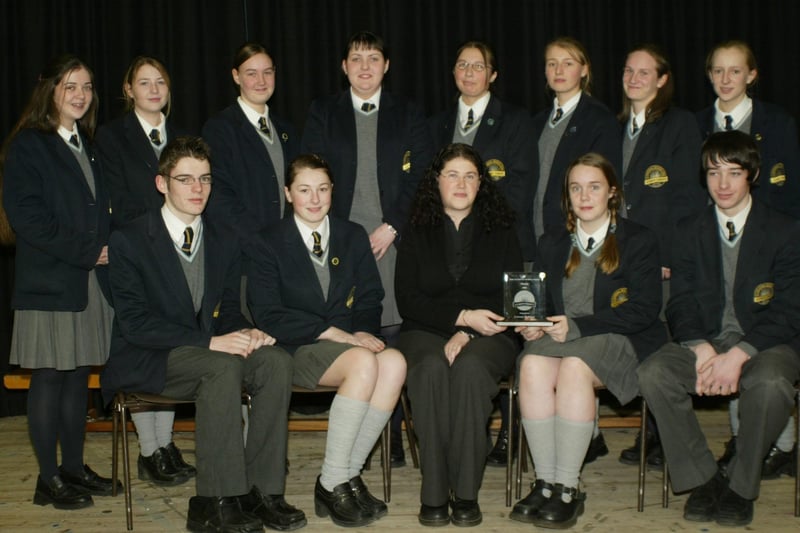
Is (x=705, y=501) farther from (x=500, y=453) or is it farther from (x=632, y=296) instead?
(x=500, y=453)

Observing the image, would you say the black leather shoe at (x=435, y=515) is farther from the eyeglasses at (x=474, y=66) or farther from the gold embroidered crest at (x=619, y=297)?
the eyeglasses at (x=474, y=66)

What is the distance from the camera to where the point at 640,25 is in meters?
5.71

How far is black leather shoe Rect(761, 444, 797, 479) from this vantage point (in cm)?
409

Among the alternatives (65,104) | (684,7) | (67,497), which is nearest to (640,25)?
(684,7)

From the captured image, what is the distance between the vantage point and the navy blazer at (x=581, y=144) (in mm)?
4277

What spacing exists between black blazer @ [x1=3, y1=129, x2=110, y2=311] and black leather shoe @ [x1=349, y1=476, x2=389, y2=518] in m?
1.41

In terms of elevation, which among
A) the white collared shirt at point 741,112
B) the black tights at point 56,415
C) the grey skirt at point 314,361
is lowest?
the black tights at point 56,415

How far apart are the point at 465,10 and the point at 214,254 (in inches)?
105

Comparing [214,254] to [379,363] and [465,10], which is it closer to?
[379,363]

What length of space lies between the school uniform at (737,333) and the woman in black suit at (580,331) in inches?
5.5

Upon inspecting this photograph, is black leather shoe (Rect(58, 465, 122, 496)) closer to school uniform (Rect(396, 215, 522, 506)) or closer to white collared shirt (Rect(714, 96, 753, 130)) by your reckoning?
school uniform (Rect(396, 215, 522, 506))

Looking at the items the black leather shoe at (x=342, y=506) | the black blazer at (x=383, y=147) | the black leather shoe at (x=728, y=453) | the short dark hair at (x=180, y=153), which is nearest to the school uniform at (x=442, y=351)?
the black leather shoe at (x=342, y=506)

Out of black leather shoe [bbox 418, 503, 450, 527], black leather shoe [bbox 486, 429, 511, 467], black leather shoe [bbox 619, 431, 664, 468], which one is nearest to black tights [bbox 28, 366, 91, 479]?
black leather shoe [bbox 418, 503, 450, 527]

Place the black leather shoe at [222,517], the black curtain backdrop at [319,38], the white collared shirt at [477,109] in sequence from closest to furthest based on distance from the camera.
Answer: the black leather shoe at [222,517], the white collared shirt at [477,109], the black curtain backdrop at [319,38]
